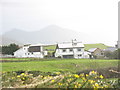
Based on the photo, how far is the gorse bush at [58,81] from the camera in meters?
3.31

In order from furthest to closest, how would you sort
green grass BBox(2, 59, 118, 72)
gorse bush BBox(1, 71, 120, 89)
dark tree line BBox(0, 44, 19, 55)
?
green grass BBox(2, 59, 118, 72)
dark tree line BBox(0, 44, 19, 55)
gorse bush BBox(1, 71, 120, 89)

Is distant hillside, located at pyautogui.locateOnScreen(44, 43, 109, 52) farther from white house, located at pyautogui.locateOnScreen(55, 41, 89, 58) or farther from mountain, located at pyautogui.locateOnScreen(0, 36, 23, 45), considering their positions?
mountain, located at pyautogui.locateOnScreen(0, 36, 23, 45)

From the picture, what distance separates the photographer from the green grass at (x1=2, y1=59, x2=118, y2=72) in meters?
4.00

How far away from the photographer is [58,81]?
3.46 meters

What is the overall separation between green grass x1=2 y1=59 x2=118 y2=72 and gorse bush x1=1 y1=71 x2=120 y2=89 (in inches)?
8.5

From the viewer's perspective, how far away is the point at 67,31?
13.0ft

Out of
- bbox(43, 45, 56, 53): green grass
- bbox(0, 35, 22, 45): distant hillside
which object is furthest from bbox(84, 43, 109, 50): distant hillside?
bbox(0, 35, 22, 45): distant hillside

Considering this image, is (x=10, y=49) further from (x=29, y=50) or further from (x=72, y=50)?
(x=72, y=50)

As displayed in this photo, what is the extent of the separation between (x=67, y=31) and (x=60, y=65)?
71 cm

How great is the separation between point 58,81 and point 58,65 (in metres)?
0.68

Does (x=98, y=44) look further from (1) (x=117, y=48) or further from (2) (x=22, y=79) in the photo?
(2) (x=22, y=79)

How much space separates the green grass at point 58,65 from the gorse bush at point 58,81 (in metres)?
0.22


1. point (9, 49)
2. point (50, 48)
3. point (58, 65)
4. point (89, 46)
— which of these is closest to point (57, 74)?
point (58, 65)

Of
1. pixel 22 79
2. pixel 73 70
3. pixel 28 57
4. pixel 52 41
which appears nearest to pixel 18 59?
pixel 28 57
